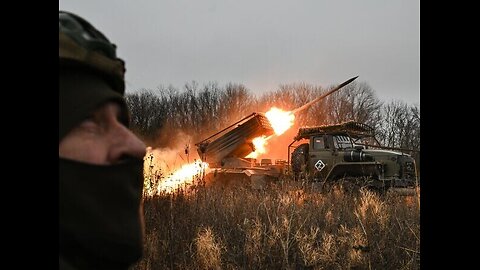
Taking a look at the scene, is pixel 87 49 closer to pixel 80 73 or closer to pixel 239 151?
pixel 80 73

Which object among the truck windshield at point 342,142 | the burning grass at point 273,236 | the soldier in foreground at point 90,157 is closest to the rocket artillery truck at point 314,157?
the truck windshield at point 342,142

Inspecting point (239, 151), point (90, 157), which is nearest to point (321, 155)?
point (239, 151)

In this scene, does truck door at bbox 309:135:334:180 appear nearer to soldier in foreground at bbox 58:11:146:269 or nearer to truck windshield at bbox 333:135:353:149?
truck windshield at bbox 333:135:353:149

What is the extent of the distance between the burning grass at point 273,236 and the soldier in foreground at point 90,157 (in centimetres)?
307

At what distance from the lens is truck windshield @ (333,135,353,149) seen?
10594mm

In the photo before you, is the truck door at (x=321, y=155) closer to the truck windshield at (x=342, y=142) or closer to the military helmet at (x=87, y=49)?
the truck windshield at (x=342, y=142)

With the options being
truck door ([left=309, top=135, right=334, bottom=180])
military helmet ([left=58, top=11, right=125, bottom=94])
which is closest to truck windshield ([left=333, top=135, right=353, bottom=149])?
truck door ([left=309, top=135, right=334, bottom=180])

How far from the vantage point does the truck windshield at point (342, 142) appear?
417 inches

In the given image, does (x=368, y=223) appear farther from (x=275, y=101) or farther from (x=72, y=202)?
(x=275, y=101)
